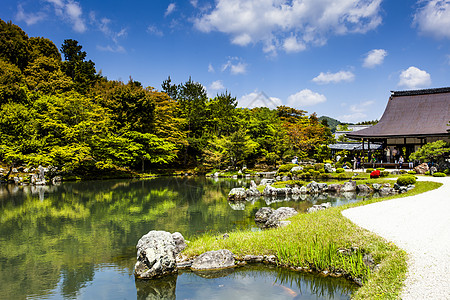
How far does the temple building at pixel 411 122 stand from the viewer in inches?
922

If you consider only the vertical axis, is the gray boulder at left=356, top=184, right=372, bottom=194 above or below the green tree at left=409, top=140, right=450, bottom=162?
below

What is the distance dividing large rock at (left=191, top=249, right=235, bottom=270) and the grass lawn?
0.30 meters

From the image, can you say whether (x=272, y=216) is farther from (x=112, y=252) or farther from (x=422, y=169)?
(x=422, y=169)

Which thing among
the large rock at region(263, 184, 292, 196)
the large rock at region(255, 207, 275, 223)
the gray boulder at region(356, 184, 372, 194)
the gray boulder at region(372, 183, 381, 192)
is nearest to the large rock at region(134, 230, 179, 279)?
the large rock at region(255, 207, 275, 223)

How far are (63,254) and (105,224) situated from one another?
2971 mm

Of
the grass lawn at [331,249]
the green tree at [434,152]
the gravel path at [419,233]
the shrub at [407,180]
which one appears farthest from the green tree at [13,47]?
the green tree at [434,152]

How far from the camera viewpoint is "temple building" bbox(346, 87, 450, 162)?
2341cm

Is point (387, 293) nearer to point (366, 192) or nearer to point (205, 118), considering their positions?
point (366, 192)

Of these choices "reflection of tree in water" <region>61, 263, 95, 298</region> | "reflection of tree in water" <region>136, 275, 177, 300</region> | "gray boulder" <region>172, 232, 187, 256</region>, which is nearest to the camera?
"reflection of tree in water" <region>136, 275, 177, 300</region>

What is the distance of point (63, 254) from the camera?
6.88 meters

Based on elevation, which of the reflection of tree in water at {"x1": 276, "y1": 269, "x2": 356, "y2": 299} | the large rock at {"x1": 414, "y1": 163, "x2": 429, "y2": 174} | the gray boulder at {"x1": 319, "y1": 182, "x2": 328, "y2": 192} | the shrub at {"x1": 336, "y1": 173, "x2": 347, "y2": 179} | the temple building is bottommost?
the reflection of tree in water at {"x1": 276, "y1": 269, "x2": 356, "y2": 299}

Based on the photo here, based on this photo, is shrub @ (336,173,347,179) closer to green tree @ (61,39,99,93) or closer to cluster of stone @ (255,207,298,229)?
cluster of stone @ (255,207,298,229)

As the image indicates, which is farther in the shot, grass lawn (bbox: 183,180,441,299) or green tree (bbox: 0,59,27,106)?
green tree (bbox: 0,59,27,106)

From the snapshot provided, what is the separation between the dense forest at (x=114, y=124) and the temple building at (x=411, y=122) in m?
8.16
